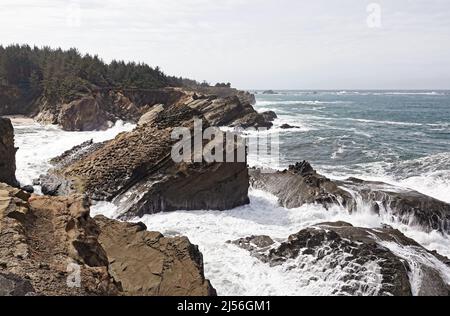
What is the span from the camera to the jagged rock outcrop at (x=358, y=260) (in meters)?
→ 9.41

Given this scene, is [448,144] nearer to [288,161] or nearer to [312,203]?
[288,161]

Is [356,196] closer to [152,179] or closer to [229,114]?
[152,179]

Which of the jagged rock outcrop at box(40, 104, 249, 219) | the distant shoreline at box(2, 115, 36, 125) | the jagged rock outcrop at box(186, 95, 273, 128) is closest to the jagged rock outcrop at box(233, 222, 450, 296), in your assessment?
the jagged rock outcrop at box(40, 104, 249, 219)

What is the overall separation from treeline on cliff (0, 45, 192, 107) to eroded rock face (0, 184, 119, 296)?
36158 mm

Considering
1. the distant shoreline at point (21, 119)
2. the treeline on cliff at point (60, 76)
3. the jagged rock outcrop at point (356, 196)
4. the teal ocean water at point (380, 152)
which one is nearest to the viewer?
the jagged rock outcrop at point (356, 196)

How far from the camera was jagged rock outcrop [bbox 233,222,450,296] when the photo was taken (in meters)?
9.41

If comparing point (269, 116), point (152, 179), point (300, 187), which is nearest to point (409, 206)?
point (300, 187)

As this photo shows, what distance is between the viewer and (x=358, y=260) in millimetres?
10055

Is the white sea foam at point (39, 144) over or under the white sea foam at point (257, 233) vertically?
over

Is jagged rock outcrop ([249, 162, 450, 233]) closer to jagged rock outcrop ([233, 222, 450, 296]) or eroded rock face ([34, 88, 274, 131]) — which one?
jagged rock outcrop ([233, 222, 450, 296])

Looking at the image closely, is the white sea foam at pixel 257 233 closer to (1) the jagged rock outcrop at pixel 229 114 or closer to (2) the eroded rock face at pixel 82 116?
(2) the eroded rock face at pixel 82 116

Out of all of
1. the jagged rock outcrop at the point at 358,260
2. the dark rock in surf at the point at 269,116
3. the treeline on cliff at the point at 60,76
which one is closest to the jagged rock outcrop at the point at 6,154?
the jagged rock outcrop at the point at 358,260

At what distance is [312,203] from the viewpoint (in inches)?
608

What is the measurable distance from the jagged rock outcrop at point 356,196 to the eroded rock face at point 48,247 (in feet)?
31.0
